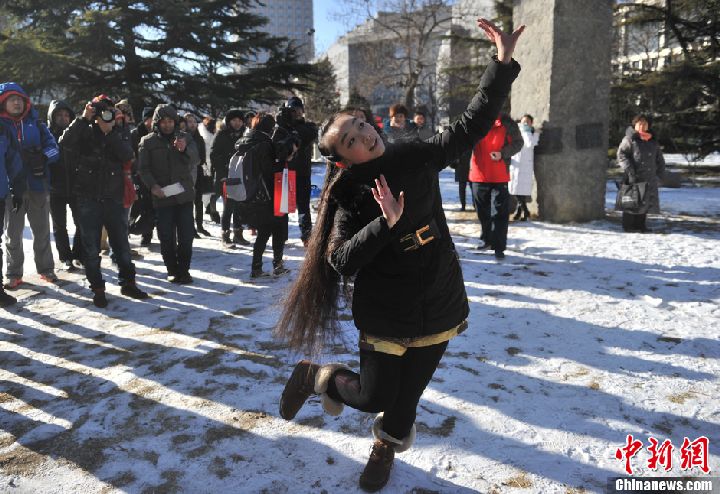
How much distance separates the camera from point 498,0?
16.4 m

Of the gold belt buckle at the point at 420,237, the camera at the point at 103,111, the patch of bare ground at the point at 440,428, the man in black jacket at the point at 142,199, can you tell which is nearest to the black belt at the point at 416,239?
the gold belt buckle at the point at 420,237

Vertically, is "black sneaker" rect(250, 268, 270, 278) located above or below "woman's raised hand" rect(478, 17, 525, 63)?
below

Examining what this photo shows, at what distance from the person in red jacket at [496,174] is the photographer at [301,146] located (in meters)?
2.17

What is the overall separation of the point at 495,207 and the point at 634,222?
284 cm

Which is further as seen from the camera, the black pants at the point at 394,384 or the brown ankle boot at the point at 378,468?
the brown ankle boot at the point at 378,468

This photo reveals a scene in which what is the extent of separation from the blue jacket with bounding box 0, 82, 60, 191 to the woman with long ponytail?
4529mm

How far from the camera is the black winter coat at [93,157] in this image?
16.8ft

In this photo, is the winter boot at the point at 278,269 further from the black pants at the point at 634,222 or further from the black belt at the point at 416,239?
the black pants at the point at 634,222

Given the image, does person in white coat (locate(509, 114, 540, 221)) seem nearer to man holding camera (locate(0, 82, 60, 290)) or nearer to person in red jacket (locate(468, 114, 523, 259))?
person in red jacket (locate(468, 114, 523, 259))

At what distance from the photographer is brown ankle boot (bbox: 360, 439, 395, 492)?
2.44m

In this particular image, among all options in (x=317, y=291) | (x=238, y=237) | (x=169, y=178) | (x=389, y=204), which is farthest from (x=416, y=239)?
(x=238, y=237)

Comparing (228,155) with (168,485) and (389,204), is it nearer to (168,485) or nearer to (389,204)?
(168,485)

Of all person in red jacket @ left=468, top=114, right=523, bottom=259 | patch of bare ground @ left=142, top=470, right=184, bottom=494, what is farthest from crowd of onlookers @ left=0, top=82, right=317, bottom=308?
patch of bare ground @ left=142, top=470, right=184, bottom=494

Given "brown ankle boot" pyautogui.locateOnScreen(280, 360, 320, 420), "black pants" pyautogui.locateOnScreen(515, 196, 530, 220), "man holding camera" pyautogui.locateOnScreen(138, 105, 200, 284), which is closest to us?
"brown ankle boot" pyautogui.locateOnScreen(280, 360, 320, 420)
